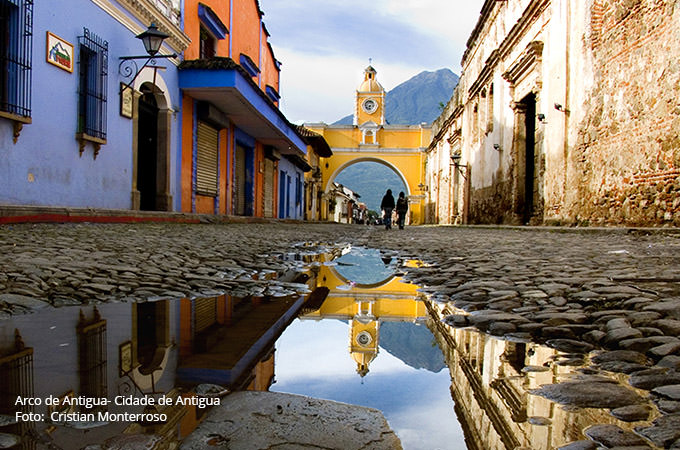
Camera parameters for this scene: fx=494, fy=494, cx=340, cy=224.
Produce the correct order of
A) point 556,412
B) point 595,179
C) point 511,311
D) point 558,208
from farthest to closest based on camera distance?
point 558,208 < point 595,179 < point 511,311 < point 556,412

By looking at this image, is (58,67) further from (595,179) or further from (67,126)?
(595,179)

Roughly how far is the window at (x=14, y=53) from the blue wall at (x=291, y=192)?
15940 mm

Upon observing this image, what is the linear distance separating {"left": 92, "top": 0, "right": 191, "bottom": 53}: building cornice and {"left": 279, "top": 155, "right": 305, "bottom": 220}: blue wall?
37.4 ft

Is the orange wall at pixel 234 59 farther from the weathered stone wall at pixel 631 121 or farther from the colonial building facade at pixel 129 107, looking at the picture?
the weathered stone wall at pixel 631 121

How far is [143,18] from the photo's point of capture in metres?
9.36

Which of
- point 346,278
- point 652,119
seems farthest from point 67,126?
point 652,119

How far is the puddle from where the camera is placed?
0.94 metres

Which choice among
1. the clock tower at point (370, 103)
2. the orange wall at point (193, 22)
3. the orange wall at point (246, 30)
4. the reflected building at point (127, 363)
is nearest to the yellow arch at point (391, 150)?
the clock tower at point (370, 103)

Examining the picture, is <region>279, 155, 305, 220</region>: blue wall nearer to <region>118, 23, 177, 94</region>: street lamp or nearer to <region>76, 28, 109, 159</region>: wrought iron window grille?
<region>118, 23, 177, 94</region>: street lamp

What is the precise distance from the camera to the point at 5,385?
1.10 metres

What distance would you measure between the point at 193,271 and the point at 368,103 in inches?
1540

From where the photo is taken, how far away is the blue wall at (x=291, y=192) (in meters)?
22.8

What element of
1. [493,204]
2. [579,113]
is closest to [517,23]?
[579,113]

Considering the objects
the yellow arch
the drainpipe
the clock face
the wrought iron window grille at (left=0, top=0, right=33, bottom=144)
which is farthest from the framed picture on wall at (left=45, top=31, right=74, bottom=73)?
the clock face
